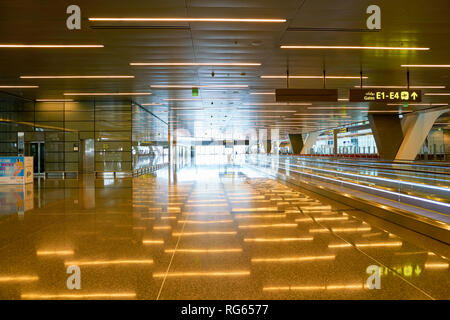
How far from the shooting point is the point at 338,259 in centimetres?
453

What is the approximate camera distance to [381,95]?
10.7m

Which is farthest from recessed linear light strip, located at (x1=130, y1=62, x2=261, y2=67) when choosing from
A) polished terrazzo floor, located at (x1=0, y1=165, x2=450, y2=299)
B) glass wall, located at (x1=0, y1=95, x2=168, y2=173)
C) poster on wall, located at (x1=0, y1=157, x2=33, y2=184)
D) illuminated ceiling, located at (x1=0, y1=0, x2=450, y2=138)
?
glass wall, located at (x1=0, y1=95, x2=168, y2=173)

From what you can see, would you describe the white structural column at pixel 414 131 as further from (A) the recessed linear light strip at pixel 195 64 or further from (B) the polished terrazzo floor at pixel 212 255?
(B) the polished terrazzo floor at pixel 212 255

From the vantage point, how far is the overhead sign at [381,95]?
1062 centimetres

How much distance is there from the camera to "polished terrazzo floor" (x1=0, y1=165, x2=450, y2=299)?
138 inches

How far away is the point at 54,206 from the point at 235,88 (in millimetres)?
8759

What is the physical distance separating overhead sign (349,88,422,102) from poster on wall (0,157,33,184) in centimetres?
1476

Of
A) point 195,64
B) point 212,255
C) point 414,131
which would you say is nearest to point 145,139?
point 195,64

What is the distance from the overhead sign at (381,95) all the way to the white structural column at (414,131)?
14632 mm

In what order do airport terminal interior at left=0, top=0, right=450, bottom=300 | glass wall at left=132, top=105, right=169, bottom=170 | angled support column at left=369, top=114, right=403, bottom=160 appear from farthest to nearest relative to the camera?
angled support column at left=369, top=114, right=403, bottom=160 → glass wall at left=132, top=105, right=169, bottom=170 → airport terminal interior at left=0, top=0, right=450, bottom=300

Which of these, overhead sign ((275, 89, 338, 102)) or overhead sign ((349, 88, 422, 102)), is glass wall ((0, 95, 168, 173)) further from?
overhead sign ((349, 88, 422, 102))

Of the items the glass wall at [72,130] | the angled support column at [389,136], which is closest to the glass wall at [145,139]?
the glass wall at [72,130]

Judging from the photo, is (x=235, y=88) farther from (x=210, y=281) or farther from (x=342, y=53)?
(x=210, y=281)
